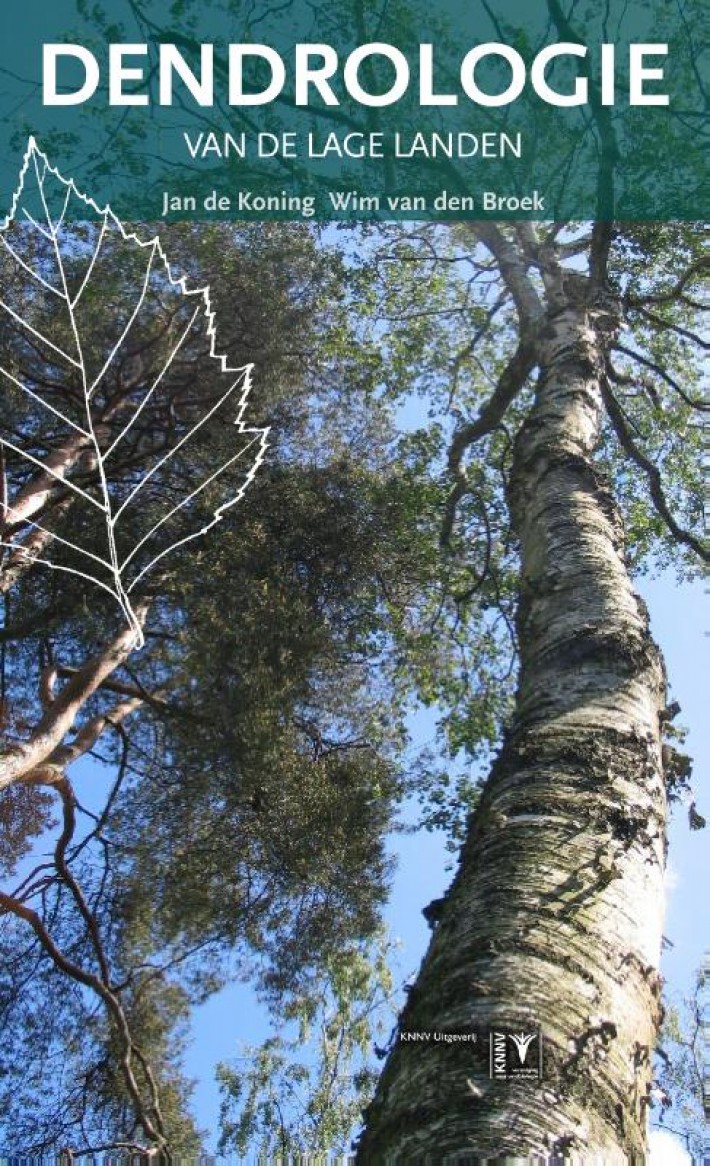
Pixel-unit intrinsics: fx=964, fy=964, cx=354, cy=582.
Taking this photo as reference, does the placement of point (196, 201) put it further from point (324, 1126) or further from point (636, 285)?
point (324, 1126)

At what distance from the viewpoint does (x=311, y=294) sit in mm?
8367

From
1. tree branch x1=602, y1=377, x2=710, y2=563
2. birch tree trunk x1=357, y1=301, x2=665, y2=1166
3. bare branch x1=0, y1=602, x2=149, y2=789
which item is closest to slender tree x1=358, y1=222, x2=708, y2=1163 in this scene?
birch tree trunk x1=357, y1=301, x2=665, y2=1166

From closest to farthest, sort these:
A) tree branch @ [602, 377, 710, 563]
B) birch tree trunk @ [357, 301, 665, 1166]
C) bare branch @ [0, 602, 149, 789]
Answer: birch tree trunk @ [357, 301, 665, 1166]
bare branch @ [0, 602, 149, 789]
tree branch @ [602, 377, 710, 563]

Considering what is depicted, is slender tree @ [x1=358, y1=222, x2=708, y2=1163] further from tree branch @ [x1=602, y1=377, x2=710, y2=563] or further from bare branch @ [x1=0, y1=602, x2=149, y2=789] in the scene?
bare branch @ [x1=0, y1=602, x2=149, y2=789]

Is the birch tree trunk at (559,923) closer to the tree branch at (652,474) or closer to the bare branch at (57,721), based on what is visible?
the bare branch at (57,721)

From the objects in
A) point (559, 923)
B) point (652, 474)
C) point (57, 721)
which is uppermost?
point (652, 474)

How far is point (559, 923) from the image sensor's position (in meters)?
1.68

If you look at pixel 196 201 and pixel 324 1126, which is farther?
pixel 196 201

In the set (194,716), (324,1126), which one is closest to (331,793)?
(194,716)

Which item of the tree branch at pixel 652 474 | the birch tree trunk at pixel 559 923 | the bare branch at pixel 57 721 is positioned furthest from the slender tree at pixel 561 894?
the bare branch at pixel 57 721

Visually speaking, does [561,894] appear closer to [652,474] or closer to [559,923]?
[559,923]

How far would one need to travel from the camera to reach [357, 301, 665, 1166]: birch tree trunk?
1336 millimetres

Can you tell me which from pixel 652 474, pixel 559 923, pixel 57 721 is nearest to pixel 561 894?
pixel 559 923

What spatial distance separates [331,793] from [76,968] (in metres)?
1.84
